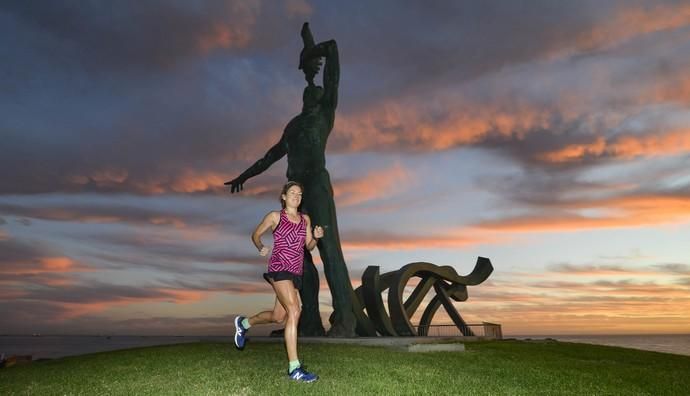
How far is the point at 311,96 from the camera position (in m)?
15.6

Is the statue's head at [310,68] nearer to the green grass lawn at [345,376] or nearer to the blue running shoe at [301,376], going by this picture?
the green grass lawn at [345,376]

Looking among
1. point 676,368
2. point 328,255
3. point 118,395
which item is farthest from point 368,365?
point 328,255

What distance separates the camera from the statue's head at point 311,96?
15.5 m

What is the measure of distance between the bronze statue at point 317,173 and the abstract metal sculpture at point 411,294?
1897 millimetres

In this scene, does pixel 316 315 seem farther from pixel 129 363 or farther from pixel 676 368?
pixel 676 368

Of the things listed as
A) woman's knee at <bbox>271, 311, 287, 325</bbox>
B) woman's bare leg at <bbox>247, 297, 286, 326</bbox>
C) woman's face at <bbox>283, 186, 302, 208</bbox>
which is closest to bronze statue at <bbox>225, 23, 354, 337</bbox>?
woman's bare leg at <bbox>247, 297, 286, 326</bbox>

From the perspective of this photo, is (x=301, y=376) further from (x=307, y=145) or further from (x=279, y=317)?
(x=307, y=145)

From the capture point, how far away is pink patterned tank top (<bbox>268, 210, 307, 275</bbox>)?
587cm

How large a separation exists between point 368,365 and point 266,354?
7.32ft

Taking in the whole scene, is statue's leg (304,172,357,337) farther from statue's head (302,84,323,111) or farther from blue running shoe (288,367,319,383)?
blue running shoe (288,367,319,383)

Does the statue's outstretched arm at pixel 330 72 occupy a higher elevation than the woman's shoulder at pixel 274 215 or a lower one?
higher

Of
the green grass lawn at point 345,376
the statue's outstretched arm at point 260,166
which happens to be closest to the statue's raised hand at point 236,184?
the statue's outstretched arm at point 260,166

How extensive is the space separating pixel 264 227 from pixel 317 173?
873 centimetres

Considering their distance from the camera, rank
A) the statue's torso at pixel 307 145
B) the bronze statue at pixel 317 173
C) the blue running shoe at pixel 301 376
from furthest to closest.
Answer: the statue's torso at pixel 307 145 → the bronze statue at pixel 317 173 → the blue running shoe at pixel 301 376
